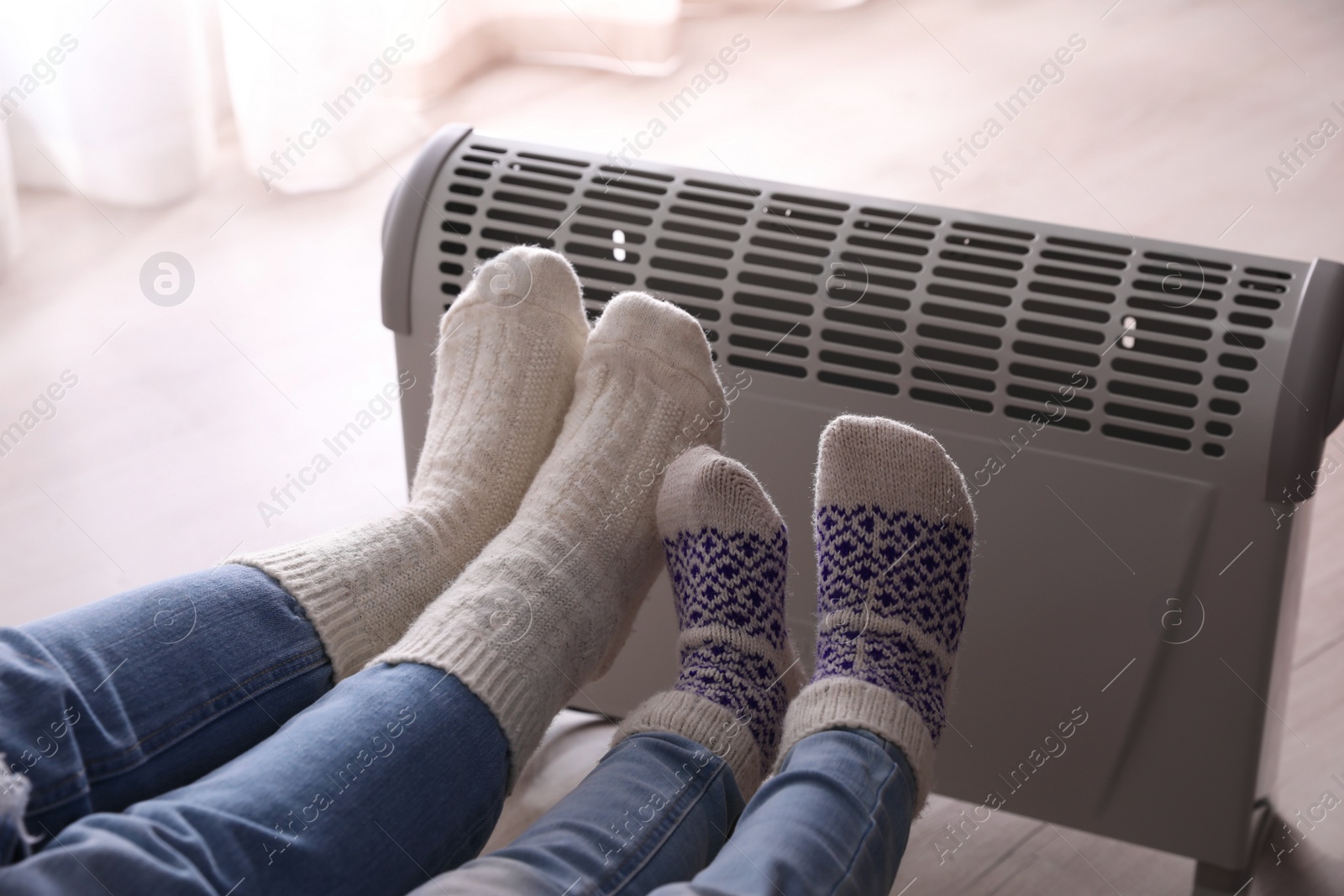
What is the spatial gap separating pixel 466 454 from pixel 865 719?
34 cm

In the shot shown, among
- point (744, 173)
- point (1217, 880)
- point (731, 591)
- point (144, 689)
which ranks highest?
point (144, 689)

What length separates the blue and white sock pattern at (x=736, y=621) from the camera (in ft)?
2.57

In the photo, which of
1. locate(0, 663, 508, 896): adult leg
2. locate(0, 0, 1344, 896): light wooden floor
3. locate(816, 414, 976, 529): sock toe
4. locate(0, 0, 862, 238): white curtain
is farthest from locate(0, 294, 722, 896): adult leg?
locate(0, 0, 862, 238): white curtain

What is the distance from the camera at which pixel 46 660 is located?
2.00 feet

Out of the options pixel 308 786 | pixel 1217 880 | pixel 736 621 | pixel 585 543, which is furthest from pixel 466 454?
pixel 1217 880

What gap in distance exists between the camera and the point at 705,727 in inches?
28.9

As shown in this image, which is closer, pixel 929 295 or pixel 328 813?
pixel 328 813

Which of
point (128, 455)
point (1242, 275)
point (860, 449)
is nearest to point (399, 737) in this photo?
point (860, 449)

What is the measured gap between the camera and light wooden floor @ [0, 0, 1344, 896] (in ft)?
3.73

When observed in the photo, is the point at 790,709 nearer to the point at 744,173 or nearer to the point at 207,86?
the point at 744,173

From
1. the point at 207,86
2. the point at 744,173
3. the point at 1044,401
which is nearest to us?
the point at 1044,401

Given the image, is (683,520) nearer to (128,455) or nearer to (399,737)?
(399,737)

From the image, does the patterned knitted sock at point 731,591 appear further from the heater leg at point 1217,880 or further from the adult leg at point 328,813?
the heater leg at point 1217,880

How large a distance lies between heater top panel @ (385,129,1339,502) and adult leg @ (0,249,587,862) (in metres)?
0.05
